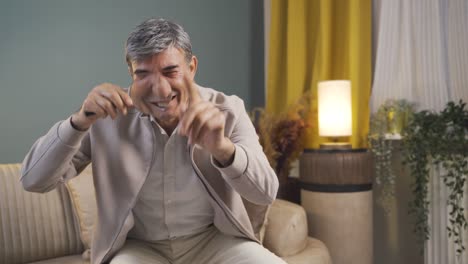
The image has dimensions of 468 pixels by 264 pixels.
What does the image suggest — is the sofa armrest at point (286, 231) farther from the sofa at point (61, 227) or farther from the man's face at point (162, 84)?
the man's face at point (162, 84)

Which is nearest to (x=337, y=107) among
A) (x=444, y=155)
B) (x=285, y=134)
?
(x=285, y=134)

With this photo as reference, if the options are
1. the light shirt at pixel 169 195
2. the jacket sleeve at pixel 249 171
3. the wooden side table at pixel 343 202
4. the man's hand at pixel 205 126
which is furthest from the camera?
the wooden side table at pixel 343 202

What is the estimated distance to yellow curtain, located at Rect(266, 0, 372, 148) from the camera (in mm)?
2318

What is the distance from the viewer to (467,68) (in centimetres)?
196

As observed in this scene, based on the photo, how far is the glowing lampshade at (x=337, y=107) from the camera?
2131mm

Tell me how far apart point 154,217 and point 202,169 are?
199mm

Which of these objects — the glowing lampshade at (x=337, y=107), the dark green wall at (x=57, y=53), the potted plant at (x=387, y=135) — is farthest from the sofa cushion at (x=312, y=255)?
the dark green wall at (x=57, y=53)

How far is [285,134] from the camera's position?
2.47m

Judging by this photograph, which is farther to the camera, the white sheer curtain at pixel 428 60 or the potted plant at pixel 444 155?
the white sheer curtain at pixel 428 60

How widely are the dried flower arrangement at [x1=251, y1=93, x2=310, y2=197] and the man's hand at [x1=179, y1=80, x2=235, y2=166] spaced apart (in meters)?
1.42

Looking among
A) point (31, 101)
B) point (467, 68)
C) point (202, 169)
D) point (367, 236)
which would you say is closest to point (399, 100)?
point (467, 68)

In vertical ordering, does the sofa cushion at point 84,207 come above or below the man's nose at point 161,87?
below

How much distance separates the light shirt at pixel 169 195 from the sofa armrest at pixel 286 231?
74 cm

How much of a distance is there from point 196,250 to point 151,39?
62cm
